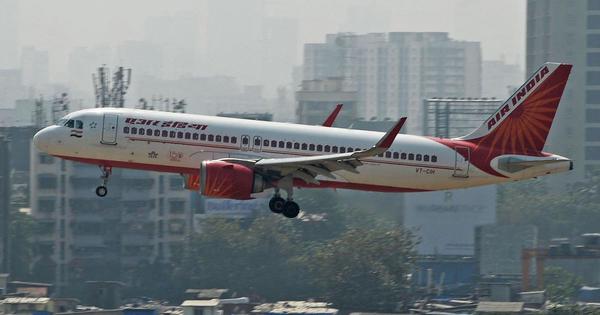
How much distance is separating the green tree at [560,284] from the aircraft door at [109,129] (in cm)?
6589

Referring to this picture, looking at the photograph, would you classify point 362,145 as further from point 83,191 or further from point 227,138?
point 83,191

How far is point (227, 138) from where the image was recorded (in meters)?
60.6

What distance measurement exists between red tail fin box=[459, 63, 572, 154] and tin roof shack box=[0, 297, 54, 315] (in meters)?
42.4

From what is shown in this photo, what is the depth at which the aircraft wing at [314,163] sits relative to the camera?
57.3 metres

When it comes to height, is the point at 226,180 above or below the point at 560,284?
above

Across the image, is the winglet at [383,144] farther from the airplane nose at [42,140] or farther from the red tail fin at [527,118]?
the airplane nose at [42,140]

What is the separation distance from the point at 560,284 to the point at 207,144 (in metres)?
73.9

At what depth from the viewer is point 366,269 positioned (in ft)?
410

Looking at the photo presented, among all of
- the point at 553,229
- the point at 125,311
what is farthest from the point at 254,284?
the point at 553,229

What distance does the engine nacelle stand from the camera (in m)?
58.9

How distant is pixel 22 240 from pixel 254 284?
90.4 feet

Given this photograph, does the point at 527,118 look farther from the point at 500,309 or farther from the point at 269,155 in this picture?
the point at 500,309

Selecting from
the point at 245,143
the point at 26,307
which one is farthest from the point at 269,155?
Result: the point at 26,307

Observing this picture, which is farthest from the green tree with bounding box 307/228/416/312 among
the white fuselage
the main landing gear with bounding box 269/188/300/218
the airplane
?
the main landing gear with bounding box 269/188/300/218
